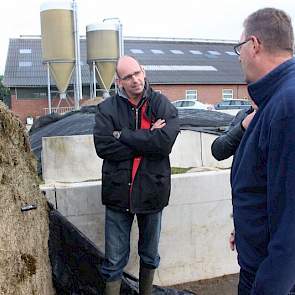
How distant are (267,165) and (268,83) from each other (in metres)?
0.35

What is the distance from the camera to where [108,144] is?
2904 millimetres

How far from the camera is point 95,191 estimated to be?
357 centimetres

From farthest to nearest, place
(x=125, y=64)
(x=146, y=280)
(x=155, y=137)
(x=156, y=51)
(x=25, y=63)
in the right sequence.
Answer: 1. (x=156, y=51)
2. (x=25, y=63)
3. (x=146, y=280)
4. (x=125, y=64)
5. (x=155, y=137)

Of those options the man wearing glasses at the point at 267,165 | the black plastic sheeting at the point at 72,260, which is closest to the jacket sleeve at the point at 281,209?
the man wearing glasses at the point at 267,165

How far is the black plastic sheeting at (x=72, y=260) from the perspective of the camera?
3.08 m

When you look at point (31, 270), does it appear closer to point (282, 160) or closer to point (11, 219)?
point (11, 219)

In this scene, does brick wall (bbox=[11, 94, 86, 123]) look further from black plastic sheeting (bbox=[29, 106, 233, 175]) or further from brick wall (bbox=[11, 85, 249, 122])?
black plastic sheeting (bbox=[29, 106, 233, 175])

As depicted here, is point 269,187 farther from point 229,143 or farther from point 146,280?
point 146,280

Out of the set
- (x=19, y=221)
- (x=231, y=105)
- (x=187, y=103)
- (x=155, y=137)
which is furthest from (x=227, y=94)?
(x=19, y=221)

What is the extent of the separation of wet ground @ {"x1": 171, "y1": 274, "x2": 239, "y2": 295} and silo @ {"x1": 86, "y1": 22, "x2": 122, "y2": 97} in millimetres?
14325

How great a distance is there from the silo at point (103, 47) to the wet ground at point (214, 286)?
1432 centimetres

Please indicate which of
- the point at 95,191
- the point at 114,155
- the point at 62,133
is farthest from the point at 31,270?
the point at 62,133

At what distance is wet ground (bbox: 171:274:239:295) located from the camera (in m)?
3.78

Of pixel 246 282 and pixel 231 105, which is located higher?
pixel 246 282
